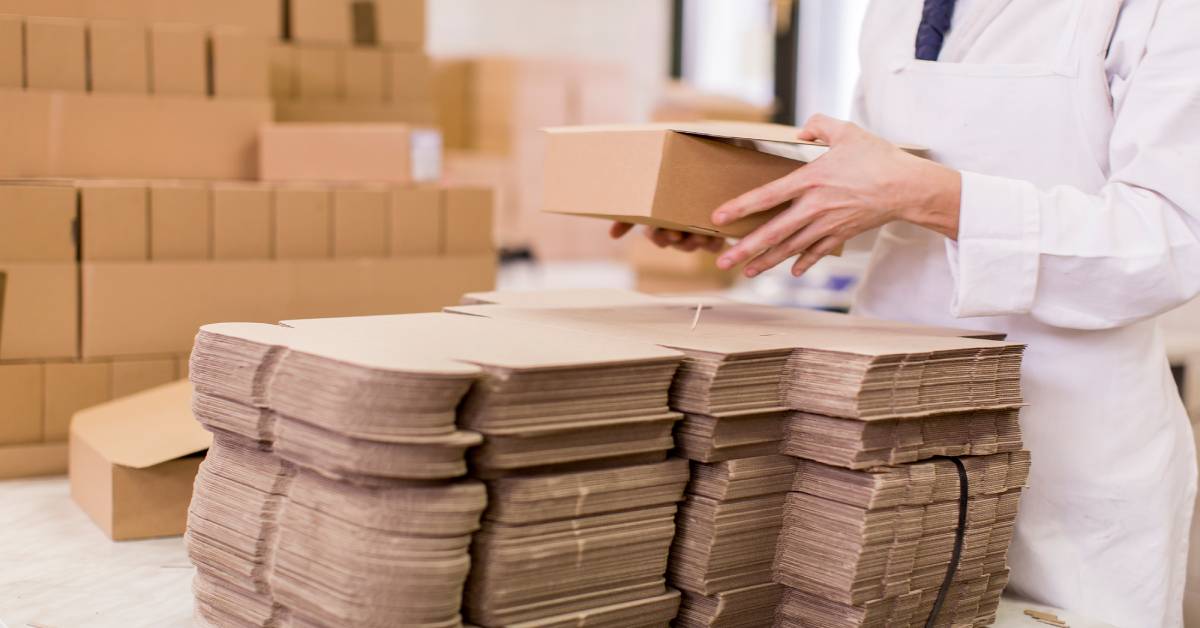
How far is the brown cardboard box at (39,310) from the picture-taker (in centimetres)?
181

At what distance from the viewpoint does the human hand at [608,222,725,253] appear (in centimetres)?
155

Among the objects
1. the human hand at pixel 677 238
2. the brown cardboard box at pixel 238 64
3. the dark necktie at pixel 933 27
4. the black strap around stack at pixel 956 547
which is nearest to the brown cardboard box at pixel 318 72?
the brown cardboard box at pixel 238 64

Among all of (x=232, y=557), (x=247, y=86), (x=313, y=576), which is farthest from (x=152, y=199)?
(x=313, y=576)

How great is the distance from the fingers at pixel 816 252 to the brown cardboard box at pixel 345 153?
1.15 m

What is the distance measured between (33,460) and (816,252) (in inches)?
49.5

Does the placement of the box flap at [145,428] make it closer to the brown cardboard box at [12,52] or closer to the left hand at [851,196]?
the brown cardboard box at [12,52]

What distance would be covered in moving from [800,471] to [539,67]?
5479mm

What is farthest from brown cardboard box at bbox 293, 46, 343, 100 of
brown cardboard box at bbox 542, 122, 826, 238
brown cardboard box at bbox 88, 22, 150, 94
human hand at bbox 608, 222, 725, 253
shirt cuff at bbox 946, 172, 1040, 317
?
shirt cuff at bbox 946, 172, 1040, 317

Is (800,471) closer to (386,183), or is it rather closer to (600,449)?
(600,449)

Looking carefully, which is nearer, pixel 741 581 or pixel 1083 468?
pixel 741 581

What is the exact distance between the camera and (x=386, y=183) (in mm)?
2240

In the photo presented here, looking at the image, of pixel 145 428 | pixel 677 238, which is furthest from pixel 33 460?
pixel 677 238

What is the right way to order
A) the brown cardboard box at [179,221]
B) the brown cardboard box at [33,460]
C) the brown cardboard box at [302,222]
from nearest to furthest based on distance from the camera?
the brown cardboard box at [33,460]
the brown cardboard box at [179,221]
the brown cardboard box at [302,222]

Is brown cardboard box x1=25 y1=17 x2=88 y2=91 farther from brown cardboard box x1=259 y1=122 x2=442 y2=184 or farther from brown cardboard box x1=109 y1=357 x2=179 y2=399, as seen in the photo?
brown cardboard box x1=109 y1=357 x2=179 y2=399
